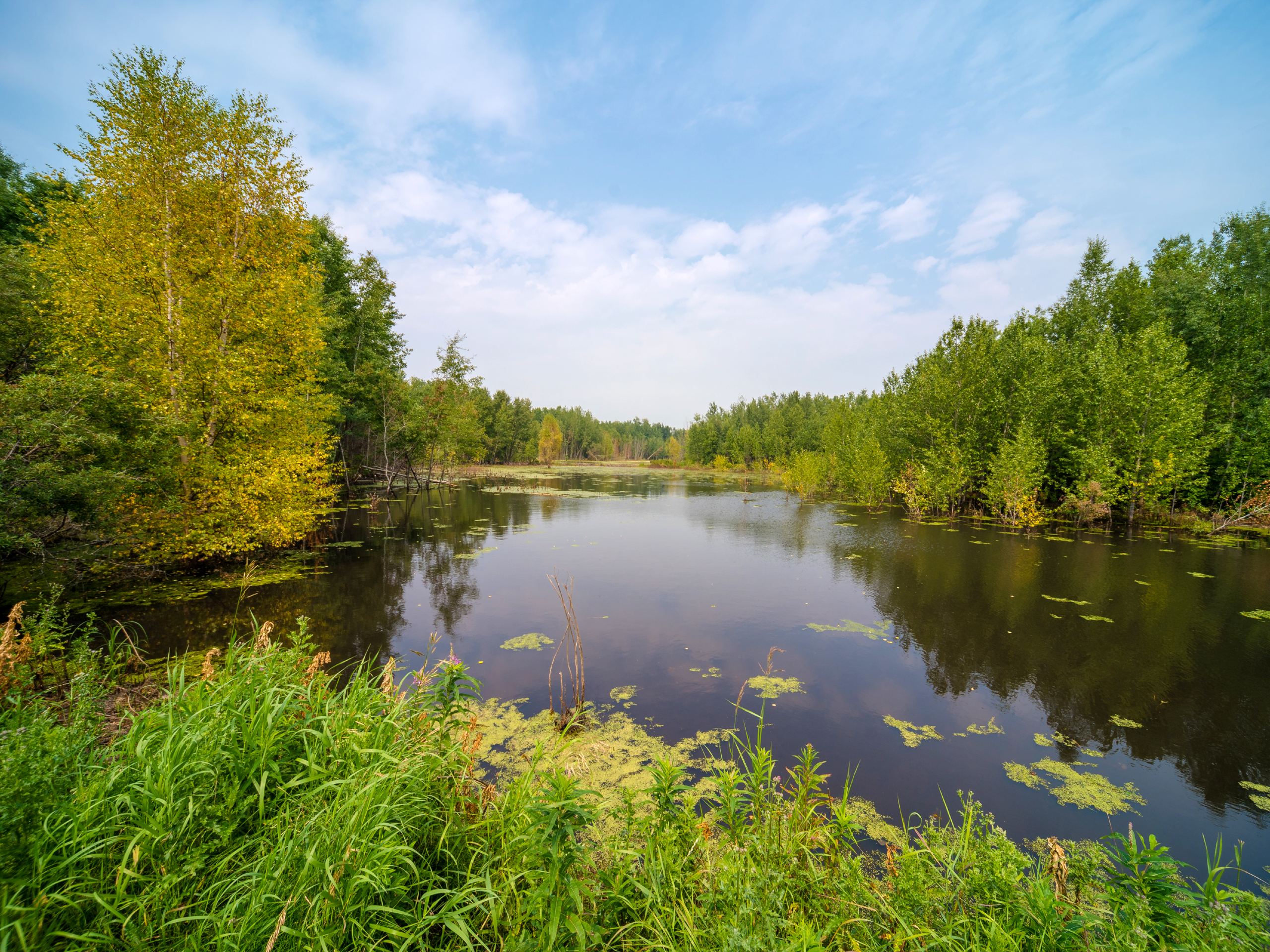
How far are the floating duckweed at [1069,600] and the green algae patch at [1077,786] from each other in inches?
296

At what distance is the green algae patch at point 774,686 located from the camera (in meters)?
7.20

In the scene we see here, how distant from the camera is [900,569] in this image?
1473 centimetres

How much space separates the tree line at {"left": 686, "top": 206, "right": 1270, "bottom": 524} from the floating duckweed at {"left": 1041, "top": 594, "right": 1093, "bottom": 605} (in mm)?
11491

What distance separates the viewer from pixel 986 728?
6367 millimetres

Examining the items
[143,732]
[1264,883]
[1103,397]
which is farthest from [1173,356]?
[143,732]

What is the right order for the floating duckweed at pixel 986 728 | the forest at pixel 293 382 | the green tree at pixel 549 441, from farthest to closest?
the green tree at pixel 549 441 → the forest at pixel 293 382 → the floating duckweed at pixel 986 728

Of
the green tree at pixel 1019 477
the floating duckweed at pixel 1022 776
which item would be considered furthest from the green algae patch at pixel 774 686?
the green tree at pixel 1019 477

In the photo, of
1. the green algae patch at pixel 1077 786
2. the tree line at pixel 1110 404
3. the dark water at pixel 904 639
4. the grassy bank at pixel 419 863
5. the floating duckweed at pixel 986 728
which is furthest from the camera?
the tree line at pixel 1110 404

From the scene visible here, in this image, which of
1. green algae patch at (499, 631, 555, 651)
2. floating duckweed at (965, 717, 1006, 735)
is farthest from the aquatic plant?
green algae patch at (499, 631, 555, 651)

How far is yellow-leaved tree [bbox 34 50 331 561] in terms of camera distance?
9.14m

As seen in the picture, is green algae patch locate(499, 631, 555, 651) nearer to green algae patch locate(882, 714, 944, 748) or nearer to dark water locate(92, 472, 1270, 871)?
dark water locate(92, 472, 1270, 871)

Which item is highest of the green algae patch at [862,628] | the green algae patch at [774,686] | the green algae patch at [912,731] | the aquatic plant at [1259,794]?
the aquatic plant at [1259,794]

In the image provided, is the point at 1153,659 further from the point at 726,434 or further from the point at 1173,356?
the point at 726,434

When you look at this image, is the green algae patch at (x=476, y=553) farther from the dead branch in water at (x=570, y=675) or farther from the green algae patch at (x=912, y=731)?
the green algae patch at (x=912, y=731)
